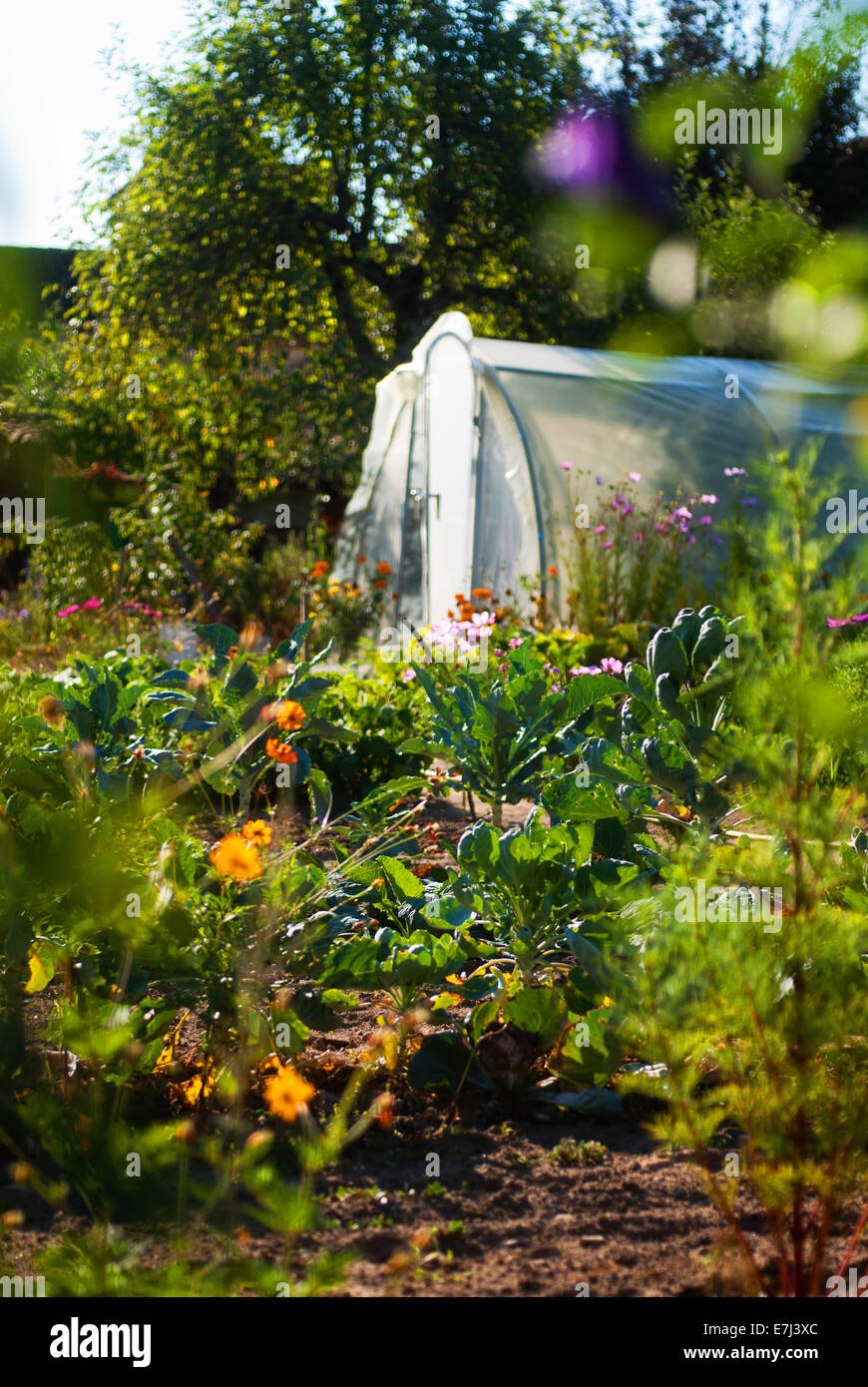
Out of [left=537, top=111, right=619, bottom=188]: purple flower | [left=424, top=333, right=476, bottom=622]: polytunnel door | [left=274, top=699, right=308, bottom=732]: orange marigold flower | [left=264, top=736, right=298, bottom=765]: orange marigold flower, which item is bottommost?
[left=264, top=736, right=298, bottom=765]: orange marigold flower

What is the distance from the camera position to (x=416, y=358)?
382 inches

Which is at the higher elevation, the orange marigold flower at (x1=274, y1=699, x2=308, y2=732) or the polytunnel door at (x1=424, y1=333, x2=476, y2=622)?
the polytunnel door at (x1=424, y1=333, x2=476, y2=622)

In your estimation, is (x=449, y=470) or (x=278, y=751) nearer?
(x=278, y=751)

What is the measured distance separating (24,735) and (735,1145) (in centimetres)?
203

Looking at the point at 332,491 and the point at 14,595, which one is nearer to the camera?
the point at 14,595

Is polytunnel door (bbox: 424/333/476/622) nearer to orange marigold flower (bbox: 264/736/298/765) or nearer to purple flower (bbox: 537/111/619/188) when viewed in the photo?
purple flower (bbox: 537/111/619/188)

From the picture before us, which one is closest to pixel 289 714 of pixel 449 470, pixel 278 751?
pixel 278 751

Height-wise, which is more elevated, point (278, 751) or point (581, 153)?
point (581, 153)

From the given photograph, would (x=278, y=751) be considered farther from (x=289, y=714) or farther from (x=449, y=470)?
(x=449, y=470)

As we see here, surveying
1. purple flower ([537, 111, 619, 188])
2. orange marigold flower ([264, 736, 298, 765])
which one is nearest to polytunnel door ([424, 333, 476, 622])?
purple flower ([537, 111, 619, 188])

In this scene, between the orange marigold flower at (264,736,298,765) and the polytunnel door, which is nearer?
the orange marigold flower at (264,736,298,765)

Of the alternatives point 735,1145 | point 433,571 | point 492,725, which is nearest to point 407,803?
point 492,725

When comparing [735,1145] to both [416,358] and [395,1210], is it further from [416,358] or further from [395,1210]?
[416,358]

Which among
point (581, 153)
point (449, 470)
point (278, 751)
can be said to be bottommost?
point (278, 751)
